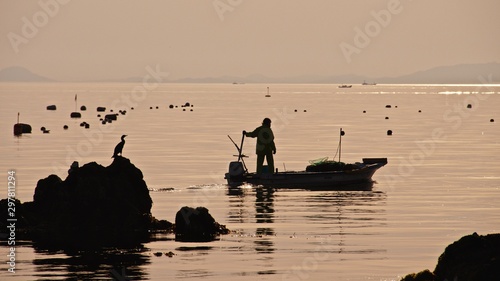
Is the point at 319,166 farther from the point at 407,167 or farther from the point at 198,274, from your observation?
the point at 198,274

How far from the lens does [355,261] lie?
87.2 feet

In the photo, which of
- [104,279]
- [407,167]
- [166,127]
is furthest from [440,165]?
[166,127]

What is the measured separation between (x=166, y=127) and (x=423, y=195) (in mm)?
63698

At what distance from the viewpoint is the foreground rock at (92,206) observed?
3172 cm

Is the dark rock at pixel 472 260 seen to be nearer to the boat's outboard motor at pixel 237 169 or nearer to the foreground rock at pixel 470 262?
the foreground rock at pixel 470 262

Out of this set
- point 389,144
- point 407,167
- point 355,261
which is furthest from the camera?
point 389,144

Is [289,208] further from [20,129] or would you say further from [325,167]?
[20,129]

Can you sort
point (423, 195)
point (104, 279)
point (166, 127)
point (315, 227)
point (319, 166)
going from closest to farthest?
point (104, 279) < point (315, 227) < point (423, 195) < point (319, 166) < point (166, 127)

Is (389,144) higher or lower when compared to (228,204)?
higher

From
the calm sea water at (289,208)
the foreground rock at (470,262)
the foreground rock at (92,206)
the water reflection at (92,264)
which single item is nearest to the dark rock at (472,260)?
the foreground rock at (470,262)

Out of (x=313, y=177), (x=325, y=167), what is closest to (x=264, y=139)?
(x=313, y=177)

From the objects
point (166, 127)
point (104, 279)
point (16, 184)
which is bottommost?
point (104, 279)

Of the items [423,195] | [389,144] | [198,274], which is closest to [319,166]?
[423,195]

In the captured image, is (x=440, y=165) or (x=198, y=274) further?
(x=440, y=165)
